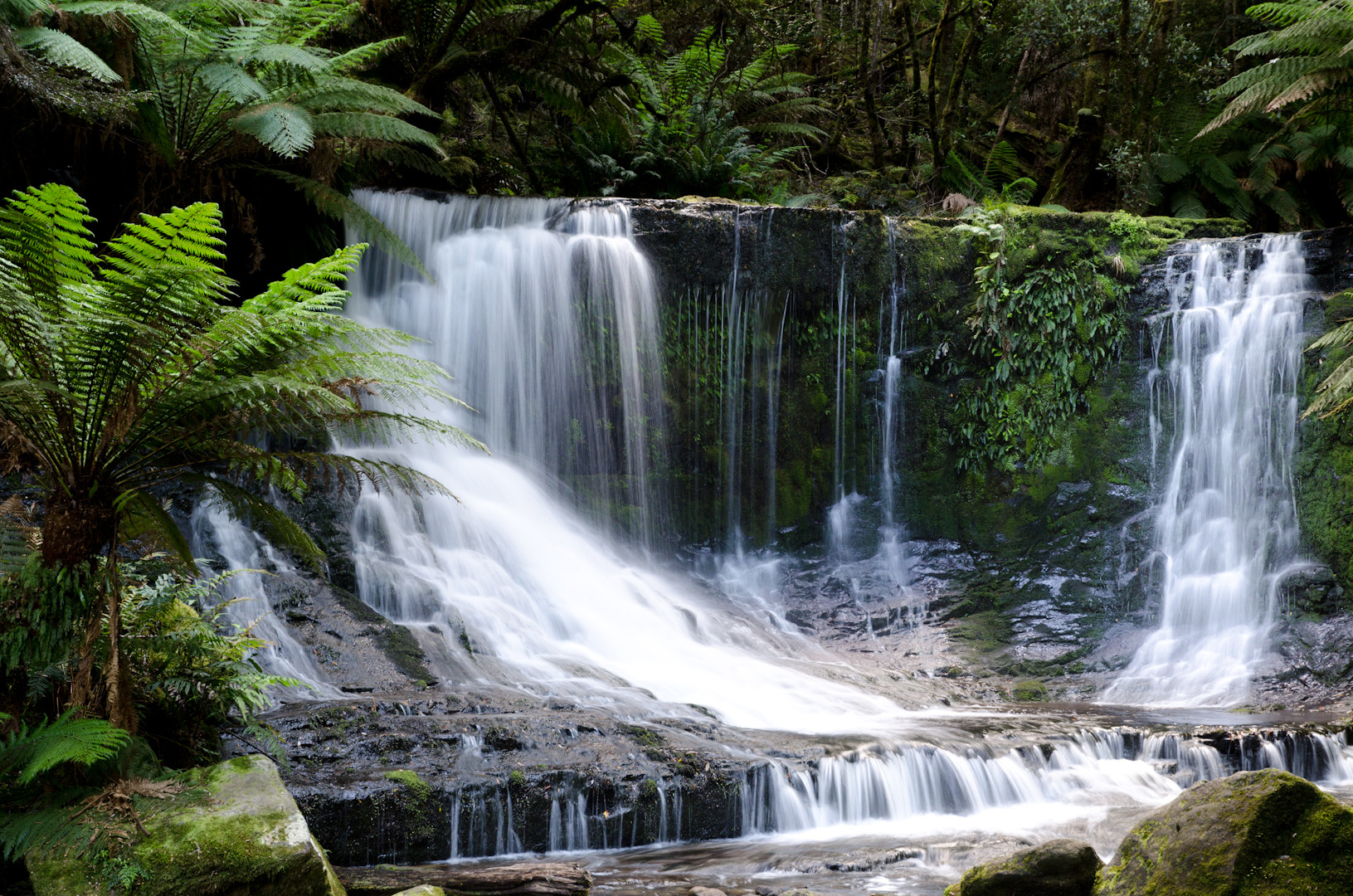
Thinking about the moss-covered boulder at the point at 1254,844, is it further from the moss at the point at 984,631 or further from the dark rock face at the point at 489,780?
the moss at the point at 984,631

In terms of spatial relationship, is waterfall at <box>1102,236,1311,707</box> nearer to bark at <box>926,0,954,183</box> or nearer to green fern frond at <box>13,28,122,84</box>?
bark at <box>926,0,954,183</box>

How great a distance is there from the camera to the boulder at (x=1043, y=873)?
3740 mm

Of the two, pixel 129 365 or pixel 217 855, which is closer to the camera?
pixel 217 855

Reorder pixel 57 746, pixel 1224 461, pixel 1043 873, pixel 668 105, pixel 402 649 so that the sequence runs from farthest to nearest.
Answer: pixel 668 105 < pixel 1224 461 < pixel 402 649 < pixel 1043 873 < pixel 57 746

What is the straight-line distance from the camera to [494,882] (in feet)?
12.5

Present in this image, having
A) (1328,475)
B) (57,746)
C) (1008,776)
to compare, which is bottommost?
(1008,776)

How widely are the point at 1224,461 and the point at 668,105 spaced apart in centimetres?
839

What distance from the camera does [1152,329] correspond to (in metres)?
9.62

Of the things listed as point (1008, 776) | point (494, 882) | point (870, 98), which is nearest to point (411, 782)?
point (494, 882)

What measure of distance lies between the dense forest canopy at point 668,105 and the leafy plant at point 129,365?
10.5 ft

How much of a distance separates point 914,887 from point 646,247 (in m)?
6.83

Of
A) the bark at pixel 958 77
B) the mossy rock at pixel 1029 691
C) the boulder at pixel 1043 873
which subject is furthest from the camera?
the bark at pixel 958 77

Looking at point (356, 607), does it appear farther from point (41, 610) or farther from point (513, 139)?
point (513, 139)

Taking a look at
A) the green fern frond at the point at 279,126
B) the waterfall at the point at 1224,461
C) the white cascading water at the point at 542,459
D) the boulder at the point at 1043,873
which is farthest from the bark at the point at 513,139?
the boulder at the point at 1043,873
